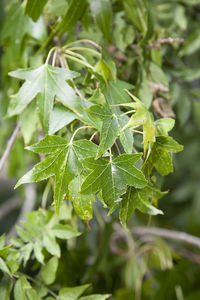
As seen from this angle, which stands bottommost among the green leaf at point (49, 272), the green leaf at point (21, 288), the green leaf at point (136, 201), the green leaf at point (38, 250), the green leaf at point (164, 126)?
the green leaf at point (49, 272)

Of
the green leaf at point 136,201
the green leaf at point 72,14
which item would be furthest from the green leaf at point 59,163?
the green leaf at point 72,14

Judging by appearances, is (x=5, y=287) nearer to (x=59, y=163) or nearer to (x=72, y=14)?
(x=59, y=163)

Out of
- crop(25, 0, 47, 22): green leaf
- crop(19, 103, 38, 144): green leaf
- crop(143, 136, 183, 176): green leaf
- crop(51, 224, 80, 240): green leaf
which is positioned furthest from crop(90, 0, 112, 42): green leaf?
crop(51, 224, 80, 240): green leaf

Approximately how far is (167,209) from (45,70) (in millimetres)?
1982

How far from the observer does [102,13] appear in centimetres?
86

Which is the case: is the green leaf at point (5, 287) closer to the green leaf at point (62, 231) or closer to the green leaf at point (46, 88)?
the green leaf at point (62, 231)

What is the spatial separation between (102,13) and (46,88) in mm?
263

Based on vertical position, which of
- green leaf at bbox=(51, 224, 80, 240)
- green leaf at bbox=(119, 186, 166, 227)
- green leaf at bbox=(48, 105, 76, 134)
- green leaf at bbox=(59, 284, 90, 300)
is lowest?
green leaf at bbox=(59, 284, 90, 300)

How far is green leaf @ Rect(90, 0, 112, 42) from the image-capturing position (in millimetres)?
854

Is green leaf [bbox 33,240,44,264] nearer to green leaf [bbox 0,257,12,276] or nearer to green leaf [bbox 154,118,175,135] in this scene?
green leaf [bbox 0,257,12,276]

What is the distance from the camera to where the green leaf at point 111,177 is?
2.02ft

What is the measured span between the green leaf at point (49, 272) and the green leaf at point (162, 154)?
367mm

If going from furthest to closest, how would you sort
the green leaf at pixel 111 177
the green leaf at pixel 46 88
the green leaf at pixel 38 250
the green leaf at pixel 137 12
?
the green leaf at pixel 137 12 < the green leaf at pixel 38 250 < the green leaf at pixel 46 88 < the green leaf at pixel 111 177

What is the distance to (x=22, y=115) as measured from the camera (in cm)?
92
